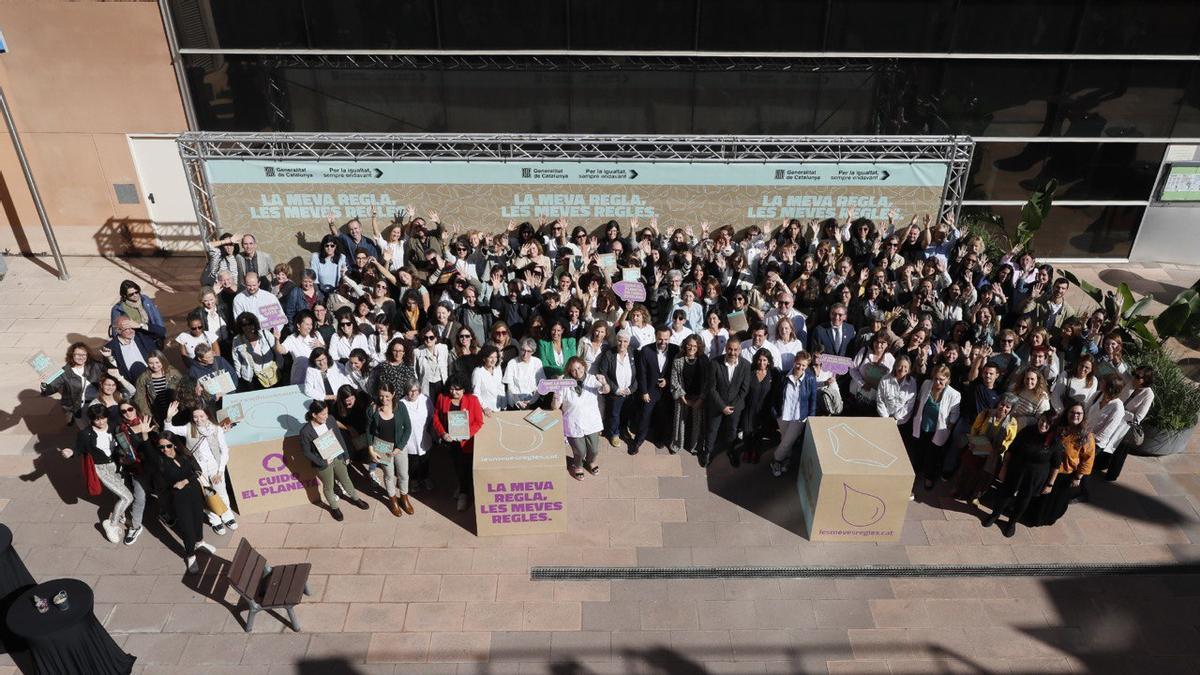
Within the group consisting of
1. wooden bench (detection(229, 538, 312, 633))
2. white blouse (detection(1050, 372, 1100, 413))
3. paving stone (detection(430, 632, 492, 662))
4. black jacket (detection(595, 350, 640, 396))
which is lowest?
paving stone (detection(430, 632, 492, 662))

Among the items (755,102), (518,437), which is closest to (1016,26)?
(755,102)

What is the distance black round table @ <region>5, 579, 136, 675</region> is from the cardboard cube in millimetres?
6895

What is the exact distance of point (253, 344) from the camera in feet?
31.8

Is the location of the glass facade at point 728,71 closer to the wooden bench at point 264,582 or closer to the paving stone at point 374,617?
the wooden bench at point 264,582

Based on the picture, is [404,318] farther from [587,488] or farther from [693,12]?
[693,12]

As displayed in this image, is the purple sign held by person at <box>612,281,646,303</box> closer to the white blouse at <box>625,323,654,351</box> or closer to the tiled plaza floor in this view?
the white blouse at <box>625,323,654,351</box>

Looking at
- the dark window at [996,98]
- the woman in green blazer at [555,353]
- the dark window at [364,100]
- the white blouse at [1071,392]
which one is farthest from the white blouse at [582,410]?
the dark window at [996,98]

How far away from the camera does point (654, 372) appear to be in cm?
956

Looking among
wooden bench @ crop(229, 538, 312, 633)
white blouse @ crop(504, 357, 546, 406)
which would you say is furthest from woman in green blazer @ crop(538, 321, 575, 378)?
wooden bench @ crop(229, 538, 312, 633)

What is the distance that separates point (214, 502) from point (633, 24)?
32.3 feet

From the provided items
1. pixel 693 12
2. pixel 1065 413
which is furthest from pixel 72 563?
pixel 693 12

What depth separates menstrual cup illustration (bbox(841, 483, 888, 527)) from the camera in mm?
8695

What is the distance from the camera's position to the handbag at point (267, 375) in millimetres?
9711

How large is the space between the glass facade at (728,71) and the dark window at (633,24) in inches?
0.9
